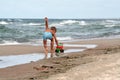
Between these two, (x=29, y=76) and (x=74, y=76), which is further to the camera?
(x=29, y=76)

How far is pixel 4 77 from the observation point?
9047 mm

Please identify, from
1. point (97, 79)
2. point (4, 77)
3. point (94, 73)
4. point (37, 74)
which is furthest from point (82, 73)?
point (4, 77)

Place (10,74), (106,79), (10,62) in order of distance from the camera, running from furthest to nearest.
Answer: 1. (10,62)
2. (10,74)
3. (106,79)

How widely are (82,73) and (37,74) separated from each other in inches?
53.9

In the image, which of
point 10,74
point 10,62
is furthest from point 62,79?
point 10,62

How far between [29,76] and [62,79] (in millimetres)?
1308

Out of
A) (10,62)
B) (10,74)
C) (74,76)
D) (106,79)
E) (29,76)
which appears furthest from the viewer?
(10,62)

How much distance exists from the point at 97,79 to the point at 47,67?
9.72ft

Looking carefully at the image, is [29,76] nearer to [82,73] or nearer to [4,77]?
[4,77]

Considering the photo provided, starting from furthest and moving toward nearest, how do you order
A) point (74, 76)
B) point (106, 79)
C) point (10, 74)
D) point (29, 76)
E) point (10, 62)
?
point (10, 62) < point (10, 74) < point (29, 76) < point (74, 76) < point (106, 79)

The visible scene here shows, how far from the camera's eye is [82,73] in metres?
8.05

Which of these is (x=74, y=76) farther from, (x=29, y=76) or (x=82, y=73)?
(x=29, y=76)

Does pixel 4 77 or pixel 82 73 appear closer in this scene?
pixel 82 73

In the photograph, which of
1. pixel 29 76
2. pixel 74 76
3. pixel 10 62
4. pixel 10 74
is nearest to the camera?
pixel 74 76
